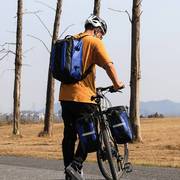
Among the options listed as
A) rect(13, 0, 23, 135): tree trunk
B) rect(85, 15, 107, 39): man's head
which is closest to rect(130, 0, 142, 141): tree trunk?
rect(13, 0, 23, 135): tree trunk

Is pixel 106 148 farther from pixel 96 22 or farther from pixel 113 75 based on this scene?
pixel 96 22

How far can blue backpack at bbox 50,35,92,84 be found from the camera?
22.8ft

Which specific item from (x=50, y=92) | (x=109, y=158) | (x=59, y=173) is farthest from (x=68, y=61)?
(x=50, y=92)

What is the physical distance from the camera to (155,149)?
60.8 ft

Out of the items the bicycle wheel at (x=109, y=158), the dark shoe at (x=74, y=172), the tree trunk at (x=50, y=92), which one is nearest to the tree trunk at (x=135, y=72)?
the tree trunk at (x=50, y=92)

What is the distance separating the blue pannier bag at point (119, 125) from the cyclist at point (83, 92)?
0.25 metres

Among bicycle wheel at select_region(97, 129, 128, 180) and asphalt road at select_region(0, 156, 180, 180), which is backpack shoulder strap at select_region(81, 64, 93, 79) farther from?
asphalt road at select_region(0, 156, 180, 180)

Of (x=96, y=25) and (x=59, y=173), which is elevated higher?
(x=96, y=25)

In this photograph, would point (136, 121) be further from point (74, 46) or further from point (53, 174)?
point (74, 46)

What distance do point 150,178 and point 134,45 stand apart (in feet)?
40.7

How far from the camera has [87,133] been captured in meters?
6.78

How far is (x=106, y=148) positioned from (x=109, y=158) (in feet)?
0.42

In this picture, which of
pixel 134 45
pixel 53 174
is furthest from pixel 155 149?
pixel 53 174

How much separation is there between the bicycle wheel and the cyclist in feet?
0.74
